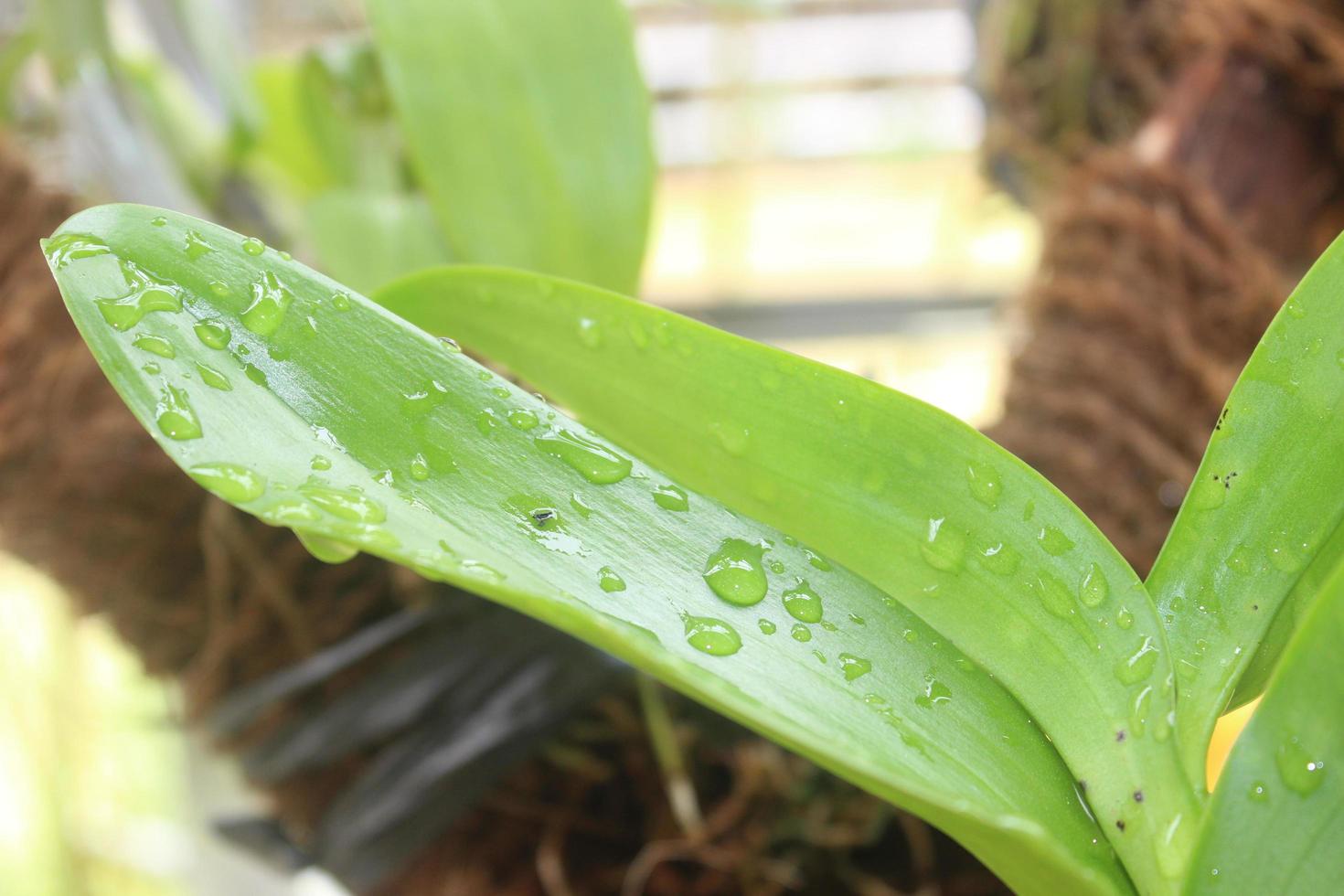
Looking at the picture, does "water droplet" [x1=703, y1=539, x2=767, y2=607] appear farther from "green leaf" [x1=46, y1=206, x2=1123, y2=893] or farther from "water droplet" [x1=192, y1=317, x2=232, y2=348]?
"water droplet" [x1=192, y1=317, x2=232, y2=348]

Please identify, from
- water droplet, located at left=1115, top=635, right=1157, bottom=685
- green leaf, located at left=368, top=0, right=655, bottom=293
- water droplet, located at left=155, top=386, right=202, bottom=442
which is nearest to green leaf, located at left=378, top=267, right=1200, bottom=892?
water droplet, located at left=1115, top=635, right=1157, bottom=685

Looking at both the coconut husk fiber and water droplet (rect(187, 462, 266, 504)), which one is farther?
the coconut husk fiber

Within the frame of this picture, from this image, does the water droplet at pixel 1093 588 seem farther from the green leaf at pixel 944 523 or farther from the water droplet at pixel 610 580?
the water droplet at pixel 610 580

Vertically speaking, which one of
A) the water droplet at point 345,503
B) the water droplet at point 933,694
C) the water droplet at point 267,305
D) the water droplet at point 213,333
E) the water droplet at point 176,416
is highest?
the water droplet at point 267,305

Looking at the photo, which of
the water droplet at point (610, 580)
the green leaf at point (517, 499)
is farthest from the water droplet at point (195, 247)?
the water droplet at point (610, 580)

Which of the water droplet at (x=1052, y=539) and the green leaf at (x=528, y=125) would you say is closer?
the water droplet at (x=1052, y=539)

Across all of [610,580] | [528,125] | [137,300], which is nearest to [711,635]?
[610,580]

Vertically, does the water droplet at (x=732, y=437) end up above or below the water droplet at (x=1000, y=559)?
above
